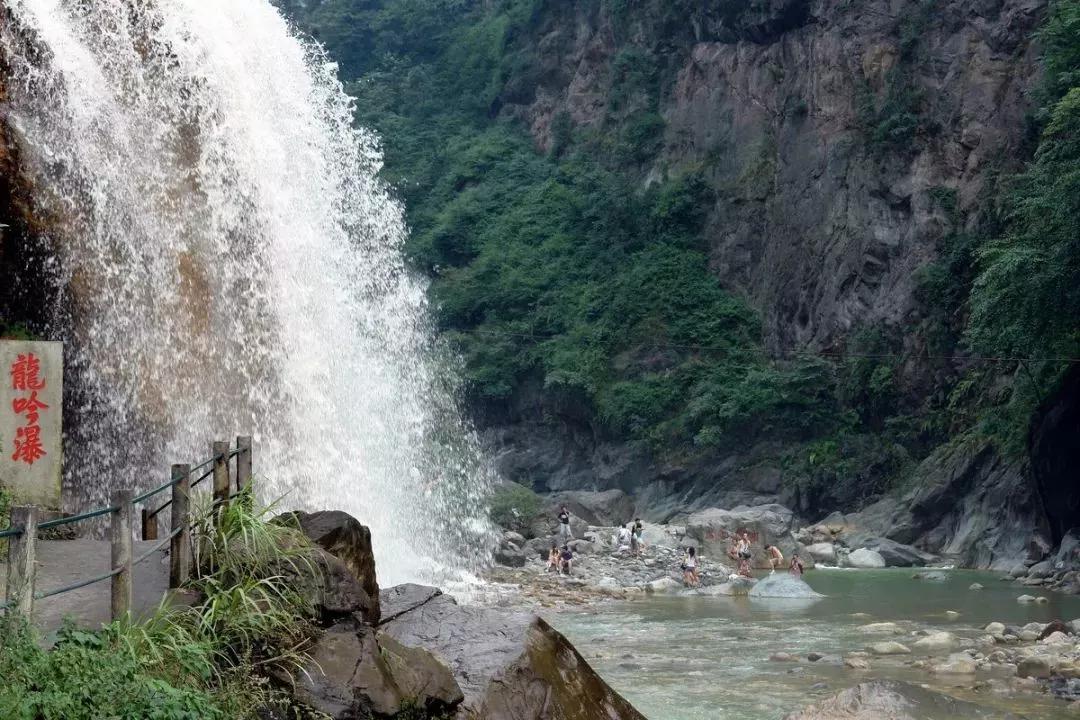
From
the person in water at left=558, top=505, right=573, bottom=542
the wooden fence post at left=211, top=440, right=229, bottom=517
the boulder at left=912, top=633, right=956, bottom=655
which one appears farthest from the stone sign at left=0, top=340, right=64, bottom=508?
the person in water at left=558, top=505, right=573, bottom=542

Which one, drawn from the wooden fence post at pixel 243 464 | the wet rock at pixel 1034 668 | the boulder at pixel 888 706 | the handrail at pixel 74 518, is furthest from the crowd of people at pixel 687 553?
the handrail at pixel 74 518

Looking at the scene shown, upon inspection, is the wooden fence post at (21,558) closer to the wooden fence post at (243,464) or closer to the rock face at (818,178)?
the wooden fence post at (243,464)

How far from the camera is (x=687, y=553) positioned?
79.7ft

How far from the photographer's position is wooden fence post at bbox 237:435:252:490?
7793mm

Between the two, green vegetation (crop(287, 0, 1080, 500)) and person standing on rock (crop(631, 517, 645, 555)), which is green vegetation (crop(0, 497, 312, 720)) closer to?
green vegetation (crop(287, 0, 1080, 500))

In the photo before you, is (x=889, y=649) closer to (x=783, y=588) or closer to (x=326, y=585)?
(x=783, y=588)

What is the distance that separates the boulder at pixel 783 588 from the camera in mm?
20703

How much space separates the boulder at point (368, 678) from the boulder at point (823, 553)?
22100 millimetres

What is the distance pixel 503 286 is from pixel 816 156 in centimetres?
1433

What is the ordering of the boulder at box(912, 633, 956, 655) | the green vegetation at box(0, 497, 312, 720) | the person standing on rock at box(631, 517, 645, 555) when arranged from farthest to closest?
the person standing on rock at box(631, 517, 645, 555), the boulder at box(912, 633, 956, 655), the green vegetation at box(0, 497, 312, 720)

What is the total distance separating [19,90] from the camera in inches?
493

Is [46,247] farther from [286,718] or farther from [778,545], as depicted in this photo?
[778,545]

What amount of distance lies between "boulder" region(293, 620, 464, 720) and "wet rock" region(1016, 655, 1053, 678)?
7.99 m

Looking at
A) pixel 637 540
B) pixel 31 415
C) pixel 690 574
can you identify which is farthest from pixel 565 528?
pixel 31 415
